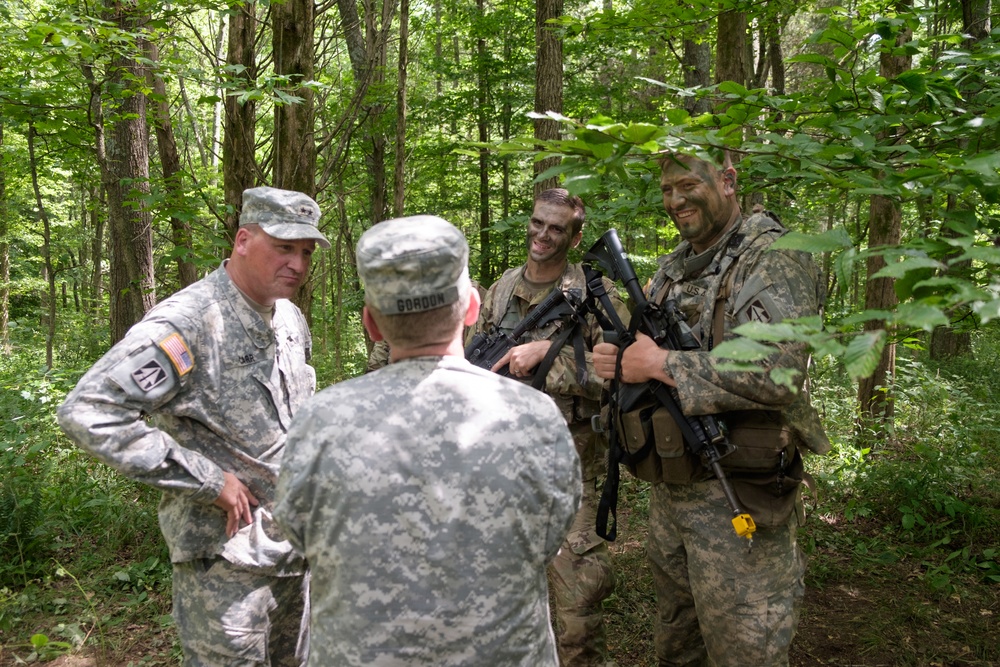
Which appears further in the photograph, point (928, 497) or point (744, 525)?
point (928, 497)

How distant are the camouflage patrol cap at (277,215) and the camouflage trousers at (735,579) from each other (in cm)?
183

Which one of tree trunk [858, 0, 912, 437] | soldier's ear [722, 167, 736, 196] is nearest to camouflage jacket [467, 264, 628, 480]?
soldier's ear [722, 167, 736, 196]

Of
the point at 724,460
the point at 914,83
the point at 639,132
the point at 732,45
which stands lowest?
the point at 724,460

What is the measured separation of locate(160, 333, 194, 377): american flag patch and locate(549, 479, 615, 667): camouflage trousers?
1.86 metres

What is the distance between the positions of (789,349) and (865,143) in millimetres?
711

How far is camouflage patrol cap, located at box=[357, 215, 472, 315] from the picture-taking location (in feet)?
4.84

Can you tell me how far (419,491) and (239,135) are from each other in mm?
4263

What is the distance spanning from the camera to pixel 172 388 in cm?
225

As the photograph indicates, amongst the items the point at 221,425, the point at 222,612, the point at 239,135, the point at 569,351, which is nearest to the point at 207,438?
the point at 221,425

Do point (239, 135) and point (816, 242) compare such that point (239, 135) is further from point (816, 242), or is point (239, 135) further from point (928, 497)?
point (928, 497)

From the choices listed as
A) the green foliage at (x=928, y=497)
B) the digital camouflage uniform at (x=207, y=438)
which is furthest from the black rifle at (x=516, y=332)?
the green foliage at (x=928, y=497)

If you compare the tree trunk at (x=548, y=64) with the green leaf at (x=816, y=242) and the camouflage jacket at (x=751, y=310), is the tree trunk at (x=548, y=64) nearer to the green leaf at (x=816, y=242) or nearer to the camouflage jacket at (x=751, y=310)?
the camouflage jacket at (x=751, y=310)

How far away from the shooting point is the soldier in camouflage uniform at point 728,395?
250 cm

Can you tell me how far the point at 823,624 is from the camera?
393cm
